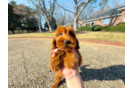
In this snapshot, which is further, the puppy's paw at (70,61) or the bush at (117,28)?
the bush at (117,28)

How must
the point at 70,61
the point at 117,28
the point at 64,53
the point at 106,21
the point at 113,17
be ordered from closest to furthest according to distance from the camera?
1. the point at 70,61
2. the point at 64,53
3. the point at 117,28
4. the point at 113,17
5. the point at 106,21

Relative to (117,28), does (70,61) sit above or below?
below

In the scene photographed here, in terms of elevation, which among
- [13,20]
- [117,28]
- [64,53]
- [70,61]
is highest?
[13,20]

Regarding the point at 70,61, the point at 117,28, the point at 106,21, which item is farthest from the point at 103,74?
the point at 106,21

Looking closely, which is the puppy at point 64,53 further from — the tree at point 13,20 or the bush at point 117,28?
the tree at point 13,20

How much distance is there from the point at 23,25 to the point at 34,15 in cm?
656

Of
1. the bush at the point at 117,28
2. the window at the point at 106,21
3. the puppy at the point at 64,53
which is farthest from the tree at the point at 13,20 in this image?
the window at the point at 106,21

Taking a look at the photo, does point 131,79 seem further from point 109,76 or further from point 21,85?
point 21,85

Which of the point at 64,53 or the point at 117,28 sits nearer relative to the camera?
the point at 64,53

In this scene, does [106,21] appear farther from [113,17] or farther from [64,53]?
[64,53]

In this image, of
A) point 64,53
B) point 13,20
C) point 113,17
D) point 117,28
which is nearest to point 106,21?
point 113,17

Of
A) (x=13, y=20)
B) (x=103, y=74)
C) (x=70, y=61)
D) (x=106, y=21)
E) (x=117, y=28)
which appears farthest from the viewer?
(x=13, y=20)
